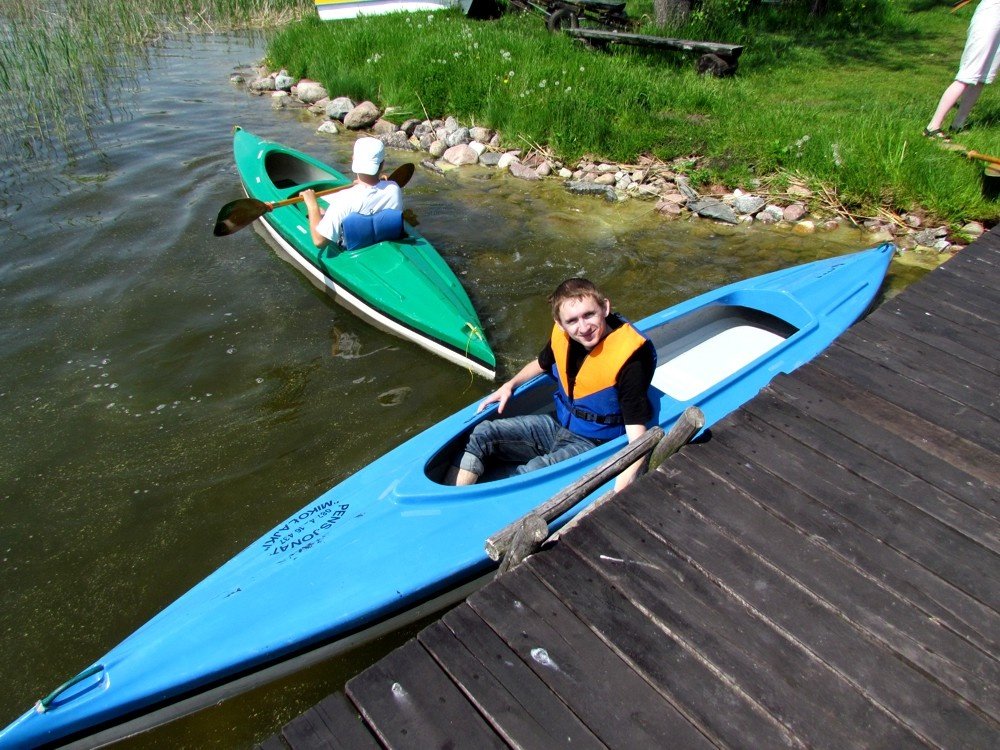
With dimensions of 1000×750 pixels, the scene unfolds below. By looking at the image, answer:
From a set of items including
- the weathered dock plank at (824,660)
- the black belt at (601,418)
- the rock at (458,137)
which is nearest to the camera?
the weathered dock plank at (824,660)

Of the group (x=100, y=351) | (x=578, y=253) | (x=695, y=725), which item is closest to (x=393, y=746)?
(x=695, y=725)

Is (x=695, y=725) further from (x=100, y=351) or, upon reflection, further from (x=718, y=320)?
(x=100, y=351)

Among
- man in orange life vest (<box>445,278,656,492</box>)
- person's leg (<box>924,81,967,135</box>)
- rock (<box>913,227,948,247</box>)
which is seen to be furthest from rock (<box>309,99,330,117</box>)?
man in orange life vest (<box>445,278,656,492</box>)

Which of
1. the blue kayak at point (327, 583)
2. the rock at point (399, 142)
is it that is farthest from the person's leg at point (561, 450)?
the rock at point (399, 142)

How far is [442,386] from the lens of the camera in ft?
17.6

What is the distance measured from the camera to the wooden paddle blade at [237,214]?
6570mm

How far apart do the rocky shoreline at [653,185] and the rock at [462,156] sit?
0.01 m

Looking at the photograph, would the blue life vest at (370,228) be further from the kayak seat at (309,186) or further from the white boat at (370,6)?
the white boat at (370,6)

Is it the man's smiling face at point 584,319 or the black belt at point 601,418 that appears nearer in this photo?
the man's smiling face at point 584,319

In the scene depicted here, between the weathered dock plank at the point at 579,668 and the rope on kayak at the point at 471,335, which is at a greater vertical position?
the weathered dock plank at the point at 579,668

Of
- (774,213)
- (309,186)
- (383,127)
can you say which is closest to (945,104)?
(774,213)

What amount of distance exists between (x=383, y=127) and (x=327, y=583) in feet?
27.5

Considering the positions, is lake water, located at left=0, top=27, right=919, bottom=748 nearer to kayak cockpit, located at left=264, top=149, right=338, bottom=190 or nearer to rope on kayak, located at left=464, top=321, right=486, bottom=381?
rope on kayak, located at left=464, top=321, right=486, bottom=381

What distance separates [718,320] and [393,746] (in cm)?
400
